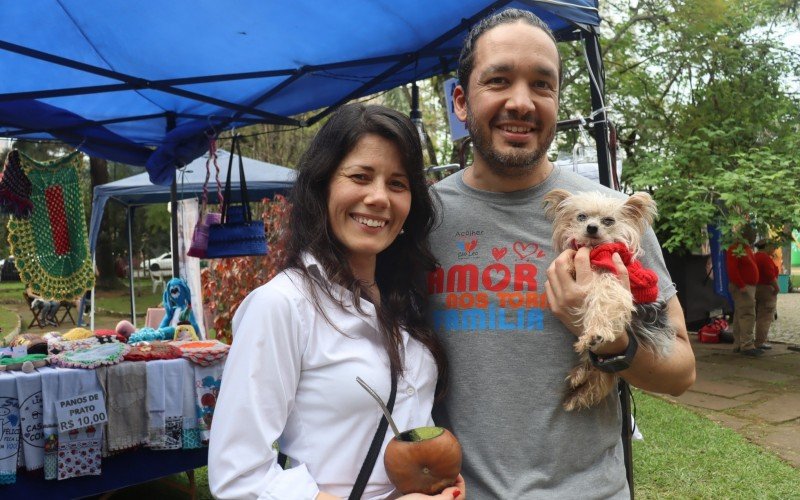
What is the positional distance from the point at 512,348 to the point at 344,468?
54 centimetres

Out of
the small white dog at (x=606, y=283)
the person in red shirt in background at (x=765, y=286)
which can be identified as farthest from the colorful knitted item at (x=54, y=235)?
the person in red shirt in background at (x=765, y=286)

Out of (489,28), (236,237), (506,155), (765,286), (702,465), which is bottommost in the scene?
(702,465)

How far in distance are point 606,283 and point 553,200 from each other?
0.28m

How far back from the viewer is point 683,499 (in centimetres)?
474

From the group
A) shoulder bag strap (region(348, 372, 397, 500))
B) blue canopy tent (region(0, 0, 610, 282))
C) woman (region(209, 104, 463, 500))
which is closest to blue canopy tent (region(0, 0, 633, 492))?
blue canopy tent (region(0, 0, 610, 282))

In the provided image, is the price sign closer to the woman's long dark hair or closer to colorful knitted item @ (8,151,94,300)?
colorful knitted item @ (8,151,94,300)

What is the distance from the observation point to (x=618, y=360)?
61.2 inches

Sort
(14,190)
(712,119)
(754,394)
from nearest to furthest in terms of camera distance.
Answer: (14,190) → (754,394) → (712,119)

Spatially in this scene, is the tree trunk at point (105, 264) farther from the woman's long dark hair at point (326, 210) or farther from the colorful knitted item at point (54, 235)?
the woman's long dark hair at point (326, 210)

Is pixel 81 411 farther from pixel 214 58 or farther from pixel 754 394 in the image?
pixel 754 394

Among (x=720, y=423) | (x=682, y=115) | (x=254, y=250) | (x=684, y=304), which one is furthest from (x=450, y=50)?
(x=684, y=304)

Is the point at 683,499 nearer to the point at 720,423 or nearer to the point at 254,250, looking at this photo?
the point at 720,423

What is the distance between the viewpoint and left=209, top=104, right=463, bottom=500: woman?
1.31 meters

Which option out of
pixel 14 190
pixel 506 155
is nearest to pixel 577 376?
pixel 506 155
